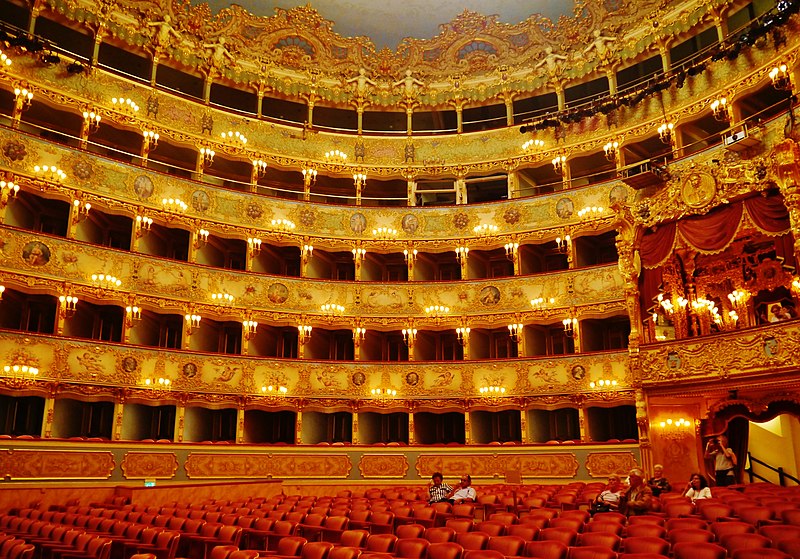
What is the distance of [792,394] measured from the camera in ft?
49.7

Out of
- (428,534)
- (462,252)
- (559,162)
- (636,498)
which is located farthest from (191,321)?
(636,498)

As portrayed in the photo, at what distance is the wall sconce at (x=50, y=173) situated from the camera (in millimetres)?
19875

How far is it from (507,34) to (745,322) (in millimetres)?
15410

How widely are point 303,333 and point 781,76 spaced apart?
56.7ft

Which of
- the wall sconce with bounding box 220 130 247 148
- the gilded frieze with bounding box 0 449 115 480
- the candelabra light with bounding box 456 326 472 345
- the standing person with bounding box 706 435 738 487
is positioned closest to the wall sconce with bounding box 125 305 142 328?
the gilded frieze with bounding box 0 449 115 480

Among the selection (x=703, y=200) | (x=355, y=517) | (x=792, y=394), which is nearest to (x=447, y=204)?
(x=703, y=200)

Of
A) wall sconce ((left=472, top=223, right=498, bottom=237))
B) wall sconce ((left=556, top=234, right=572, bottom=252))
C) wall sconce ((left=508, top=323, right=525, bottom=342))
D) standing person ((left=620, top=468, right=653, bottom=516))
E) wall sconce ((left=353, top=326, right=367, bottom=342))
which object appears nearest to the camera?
standing person ((left=620, top=468, right=653, bottom=516))

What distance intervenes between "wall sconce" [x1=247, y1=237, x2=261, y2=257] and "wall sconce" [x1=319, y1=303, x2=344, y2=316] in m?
3.22

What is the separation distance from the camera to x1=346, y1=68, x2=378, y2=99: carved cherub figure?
2784cm

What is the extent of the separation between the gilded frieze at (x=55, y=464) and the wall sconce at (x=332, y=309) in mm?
8790

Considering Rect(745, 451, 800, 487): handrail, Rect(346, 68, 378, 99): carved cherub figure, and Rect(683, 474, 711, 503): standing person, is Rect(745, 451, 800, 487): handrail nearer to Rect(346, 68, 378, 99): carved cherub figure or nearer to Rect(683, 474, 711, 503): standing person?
Rect(683, 474, 711, 503): standing person

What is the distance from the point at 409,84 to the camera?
2805cm

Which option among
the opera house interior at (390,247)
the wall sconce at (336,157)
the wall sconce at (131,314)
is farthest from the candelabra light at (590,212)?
the wall sconce at (131,314)

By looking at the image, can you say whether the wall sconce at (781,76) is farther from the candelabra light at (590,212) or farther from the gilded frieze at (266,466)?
the gilded frieze at (266,466)
